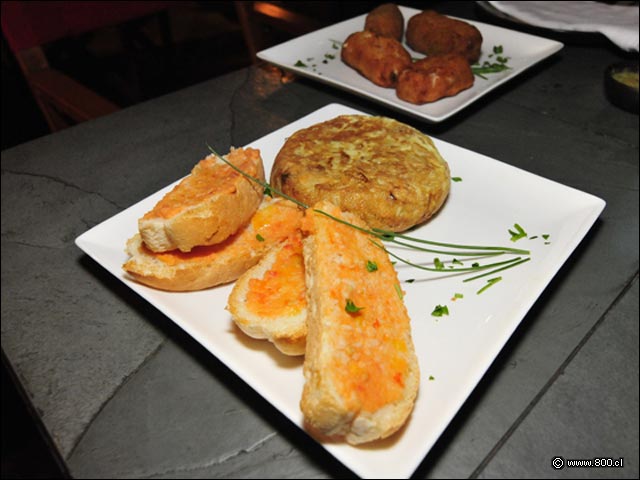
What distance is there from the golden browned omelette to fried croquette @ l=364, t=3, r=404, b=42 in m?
1.54

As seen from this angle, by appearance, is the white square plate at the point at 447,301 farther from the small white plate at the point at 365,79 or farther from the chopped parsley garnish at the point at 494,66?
the chopped parsley garnish at the point at 494,66

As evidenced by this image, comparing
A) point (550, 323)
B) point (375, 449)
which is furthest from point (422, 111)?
point (375, 449)

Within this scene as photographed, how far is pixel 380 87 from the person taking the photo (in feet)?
9.76

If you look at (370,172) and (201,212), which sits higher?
(201,212)

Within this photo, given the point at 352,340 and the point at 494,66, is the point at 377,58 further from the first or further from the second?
the point at 352,340

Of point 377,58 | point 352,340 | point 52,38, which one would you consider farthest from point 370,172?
point 52,38

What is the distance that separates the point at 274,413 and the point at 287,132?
4.47ft

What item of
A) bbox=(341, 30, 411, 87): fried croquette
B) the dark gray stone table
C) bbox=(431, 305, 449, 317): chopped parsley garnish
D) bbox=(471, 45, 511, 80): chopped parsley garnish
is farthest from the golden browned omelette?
bbox=(471, 45, 511, 80): chopped parsley garnish

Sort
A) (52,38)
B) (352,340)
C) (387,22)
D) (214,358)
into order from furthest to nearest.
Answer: (52,38)
(387,22)
(214,358)
(352,340)

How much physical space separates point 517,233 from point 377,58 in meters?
1.58

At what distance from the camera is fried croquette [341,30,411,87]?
2.91 meters

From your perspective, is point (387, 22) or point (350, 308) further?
point (387, 22)

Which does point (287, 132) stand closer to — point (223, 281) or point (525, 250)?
point (223, 281)

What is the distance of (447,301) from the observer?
1.59 metres
